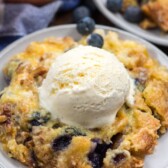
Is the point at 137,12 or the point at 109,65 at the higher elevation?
the point at 109,65

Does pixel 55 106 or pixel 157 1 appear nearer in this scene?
pixel 55 106

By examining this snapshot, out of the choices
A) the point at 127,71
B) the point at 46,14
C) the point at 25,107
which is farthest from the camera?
the point at 46,14

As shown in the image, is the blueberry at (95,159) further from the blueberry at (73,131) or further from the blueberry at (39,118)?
the blueberry at (39,118)

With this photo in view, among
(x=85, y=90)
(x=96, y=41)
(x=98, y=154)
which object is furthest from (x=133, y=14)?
(x=98, y=154)

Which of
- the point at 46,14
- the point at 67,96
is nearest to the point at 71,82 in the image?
the point at 67,96

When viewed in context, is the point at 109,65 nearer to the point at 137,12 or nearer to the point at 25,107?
the point at 25,107

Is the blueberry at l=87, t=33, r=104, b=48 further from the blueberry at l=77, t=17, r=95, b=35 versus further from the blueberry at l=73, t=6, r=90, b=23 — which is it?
the blueberry at l=73, t=6, r=90, b=23

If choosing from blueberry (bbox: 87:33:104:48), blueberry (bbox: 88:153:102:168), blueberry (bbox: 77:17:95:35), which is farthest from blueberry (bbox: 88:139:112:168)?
blueberry (bbox: 77:17:95:35)
